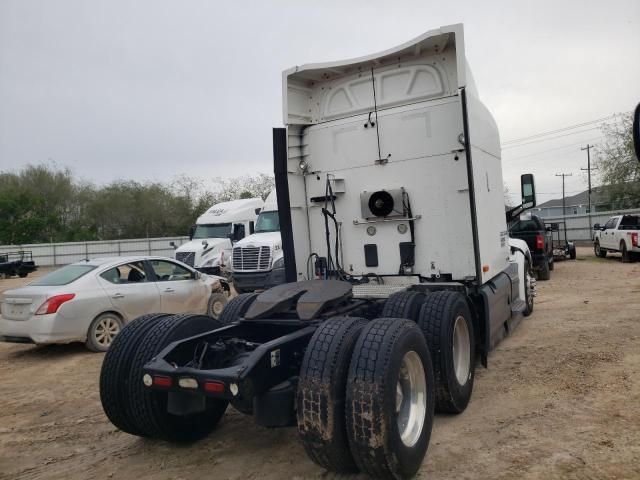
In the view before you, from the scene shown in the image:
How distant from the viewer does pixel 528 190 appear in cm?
809

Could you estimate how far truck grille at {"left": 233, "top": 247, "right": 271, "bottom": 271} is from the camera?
13.8m

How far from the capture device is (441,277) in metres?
5.98

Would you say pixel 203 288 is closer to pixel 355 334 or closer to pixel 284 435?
pixel 284 435

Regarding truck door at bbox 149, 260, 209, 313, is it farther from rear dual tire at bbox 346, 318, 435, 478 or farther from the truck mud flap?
rear dual tire at bbox 346, 318, 435, 478

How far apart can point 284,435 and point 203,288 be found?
6.00 metres

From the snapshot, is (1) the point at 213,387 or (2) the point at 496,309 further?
(2) the point at 496,309

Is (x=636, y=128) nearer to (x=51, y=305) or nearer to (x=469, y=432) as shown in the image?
(x=469, y=432)

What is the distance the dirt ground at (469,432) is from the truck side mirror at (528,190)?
211cm

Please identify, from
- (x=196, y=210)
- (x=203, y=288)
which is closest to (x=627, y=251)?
(x=203, y=288)

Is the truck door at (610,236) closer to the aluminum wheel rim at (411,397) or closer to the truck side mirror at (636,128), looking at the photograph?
the aluminum wheel rim at (411,397)

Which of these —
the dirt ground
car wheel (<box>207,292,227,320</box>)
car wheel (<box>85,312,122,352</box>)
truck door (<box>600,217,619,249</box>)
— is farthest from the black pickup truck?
car wheel (<box>85,312,122,352</box>)

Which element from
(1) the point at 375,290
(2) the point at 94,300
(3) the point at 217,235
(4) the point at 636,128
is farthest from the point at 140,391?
(3) the point at 217,235

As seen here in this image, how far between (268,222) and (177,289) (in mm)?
6015

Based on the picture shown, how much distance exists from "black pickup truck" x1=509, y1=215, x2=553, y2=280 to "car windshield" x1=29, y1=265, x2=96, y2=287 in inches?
439
